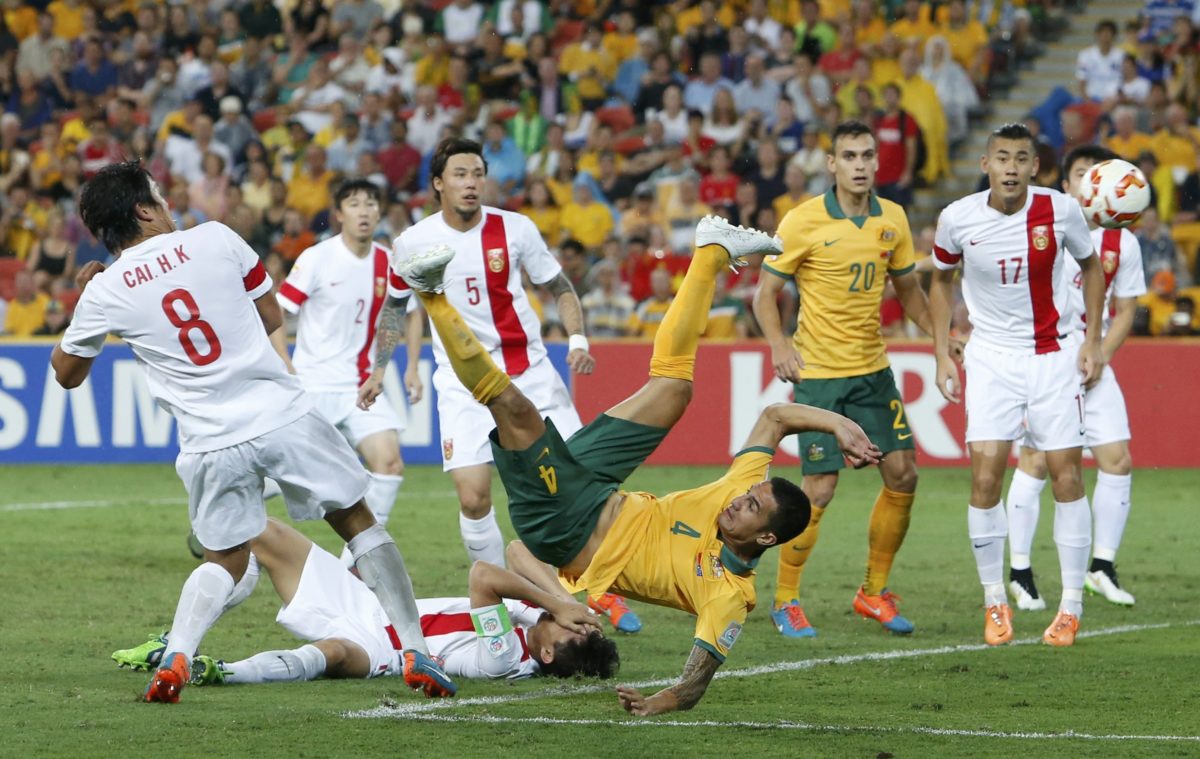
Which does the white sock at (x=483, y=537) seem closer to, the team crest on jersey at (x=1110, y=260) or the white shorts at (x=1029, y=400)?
the white shorts at (x=1029, y=400)

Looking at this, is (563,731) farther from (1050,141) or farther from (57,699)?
(1050,141)

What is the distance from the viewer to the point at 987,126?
69.5 ft

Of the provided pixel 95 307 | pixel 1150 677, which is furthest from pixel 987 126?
pixel 95 307

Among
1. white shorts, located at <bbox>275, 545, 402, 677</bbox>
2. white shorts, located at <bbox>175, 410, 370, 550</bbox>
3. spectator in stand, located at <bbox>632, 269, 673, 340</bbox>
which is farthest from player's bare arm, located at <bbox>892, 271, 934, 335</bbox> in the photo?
spectator in stand, located at <bbox>632, 269, 673, 340</bbox>

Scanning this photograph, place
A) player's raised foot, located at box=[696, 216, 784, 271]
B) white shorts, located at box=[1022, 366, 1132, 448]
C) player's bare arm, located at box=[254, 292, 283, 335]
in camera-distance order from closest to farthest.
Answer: player's bare arm, located at box=[254, 292, 283, 335]
player's raised foot, located at box=[696, 216, 784, 271]
white shorts, located at box=[1022, 366, 1132, 448]

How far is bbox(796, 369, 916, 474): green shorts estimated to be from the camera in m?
9.20

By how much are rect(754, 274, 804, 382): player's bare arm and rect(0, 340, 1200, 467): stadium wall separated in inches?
255

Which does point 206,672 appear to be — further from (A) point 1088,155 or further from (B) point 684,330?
(A) point 1088,155

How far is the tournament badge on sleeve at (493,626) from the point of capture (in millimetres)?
7316

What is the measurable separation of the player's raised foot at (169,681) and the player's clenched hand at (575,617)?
4.64 feet

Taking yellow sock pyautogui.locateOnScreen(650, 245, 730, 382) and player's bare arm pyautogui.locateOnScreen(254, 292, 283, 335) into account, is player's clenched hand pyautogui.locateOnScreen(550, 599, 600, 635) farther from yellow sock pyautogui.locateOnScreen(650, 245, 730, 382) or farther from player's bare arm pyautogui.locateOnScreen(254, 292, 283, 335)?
player's bare arm pyautogui.locateOnScreen(254, 292, 283, 335)

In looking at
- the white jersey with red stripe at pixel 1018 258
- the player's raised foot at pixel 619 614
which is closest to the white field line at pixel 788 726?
the player's raised foot at pixel 619 614

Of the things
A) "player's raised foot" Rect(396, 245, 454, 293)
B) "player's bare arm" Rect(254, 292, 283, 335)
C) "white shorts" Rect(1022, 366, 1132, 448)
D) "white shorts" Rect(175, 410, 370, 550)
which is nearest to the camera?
"player's raised foot" Rect(396, 245, 454, 293)

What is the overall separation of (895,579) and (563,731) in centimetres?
470
